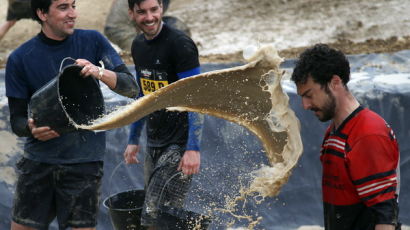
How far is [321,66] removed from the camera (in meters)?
2.74

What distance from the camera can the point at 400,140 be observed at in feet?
15.6

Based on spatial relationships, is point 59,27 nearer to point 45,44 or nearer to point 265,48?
point 45,44

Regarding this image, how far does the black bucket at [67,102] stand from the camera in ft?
10.7

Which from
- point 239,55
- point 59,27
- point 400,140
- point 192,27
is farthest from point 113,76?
point 192,27

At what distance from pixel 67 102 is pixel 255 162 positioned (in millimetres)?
1811

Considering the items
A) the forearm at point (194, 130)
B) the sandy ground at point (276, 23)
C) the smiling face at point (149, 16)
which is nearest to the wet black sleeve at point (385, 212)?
the forearm at point (194, 130)

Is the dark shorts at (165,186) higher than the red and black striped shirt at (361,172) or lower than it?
lower

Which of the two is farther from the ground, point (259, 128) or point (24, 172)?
point (259, 128)

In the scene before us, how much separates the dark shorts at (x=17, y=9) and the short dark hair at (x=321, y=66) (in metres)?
6.01

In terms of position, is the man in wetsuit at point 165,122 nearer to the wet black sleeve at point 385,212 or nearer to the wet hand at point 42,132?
the wet hand at point 42,132

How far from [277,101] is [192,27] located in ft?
25.2

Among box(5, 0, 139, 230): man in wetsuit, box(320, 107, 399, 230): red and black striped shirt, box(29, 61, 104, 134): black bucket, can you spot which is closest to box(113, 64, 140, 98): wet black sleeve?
box(5, 0, 139, 230): man in wetsuit

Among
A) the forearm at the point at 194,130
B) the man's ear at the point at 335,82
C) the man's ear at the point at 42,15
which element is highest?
the man's ear at the point at 42,15

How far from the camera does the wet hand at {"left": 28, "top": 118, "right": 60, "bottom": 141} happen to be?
334 centimetres
